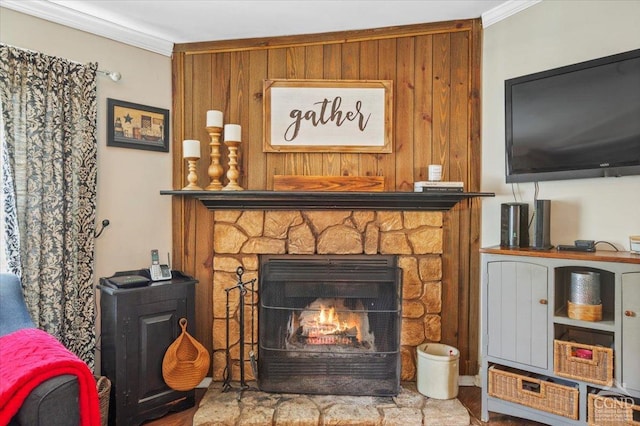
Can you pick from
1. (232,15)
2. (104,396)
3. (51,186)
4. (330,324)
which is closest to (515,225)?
(330,324)

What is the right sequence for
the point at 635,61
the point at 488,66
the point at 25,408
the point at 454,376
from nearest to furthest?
the point at 25,408 < the point at 635,61 < the point at 454,376 < the point at 488,66

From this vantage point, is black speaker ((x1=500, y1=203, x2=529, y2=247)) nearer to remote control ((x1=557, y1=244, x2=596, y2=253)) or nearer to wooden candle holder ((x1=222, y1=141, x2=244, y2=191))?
remote control ((x1=557, y1=244, x2=596, y2=253))

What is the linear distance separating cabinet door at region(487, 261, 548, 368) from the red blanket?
6.26ft

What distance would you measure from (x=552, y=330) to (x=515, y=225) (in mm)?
586

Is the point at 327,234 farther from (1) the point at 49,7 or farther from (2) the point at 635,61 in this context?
(1) the point at 49,7

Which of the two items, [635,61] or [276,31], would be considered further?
[276,31]

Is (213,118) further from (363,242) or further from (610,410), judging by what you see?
(610,410)

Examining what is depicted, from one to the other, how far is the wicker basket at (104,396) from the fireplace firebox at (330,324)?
0.83m

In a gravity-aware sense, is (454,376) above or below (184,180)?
below

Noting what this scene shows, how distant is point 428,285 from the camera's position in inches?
100.0

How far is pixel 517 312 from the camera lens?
2047 mm

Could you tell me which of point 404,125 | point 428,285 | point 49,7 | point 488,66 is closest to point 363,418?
point 428,285

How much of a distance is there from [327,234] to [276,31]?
1378 millimetres

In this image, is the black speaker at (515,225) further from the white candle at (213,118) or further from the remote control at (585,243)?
the white candle at (213,118)
